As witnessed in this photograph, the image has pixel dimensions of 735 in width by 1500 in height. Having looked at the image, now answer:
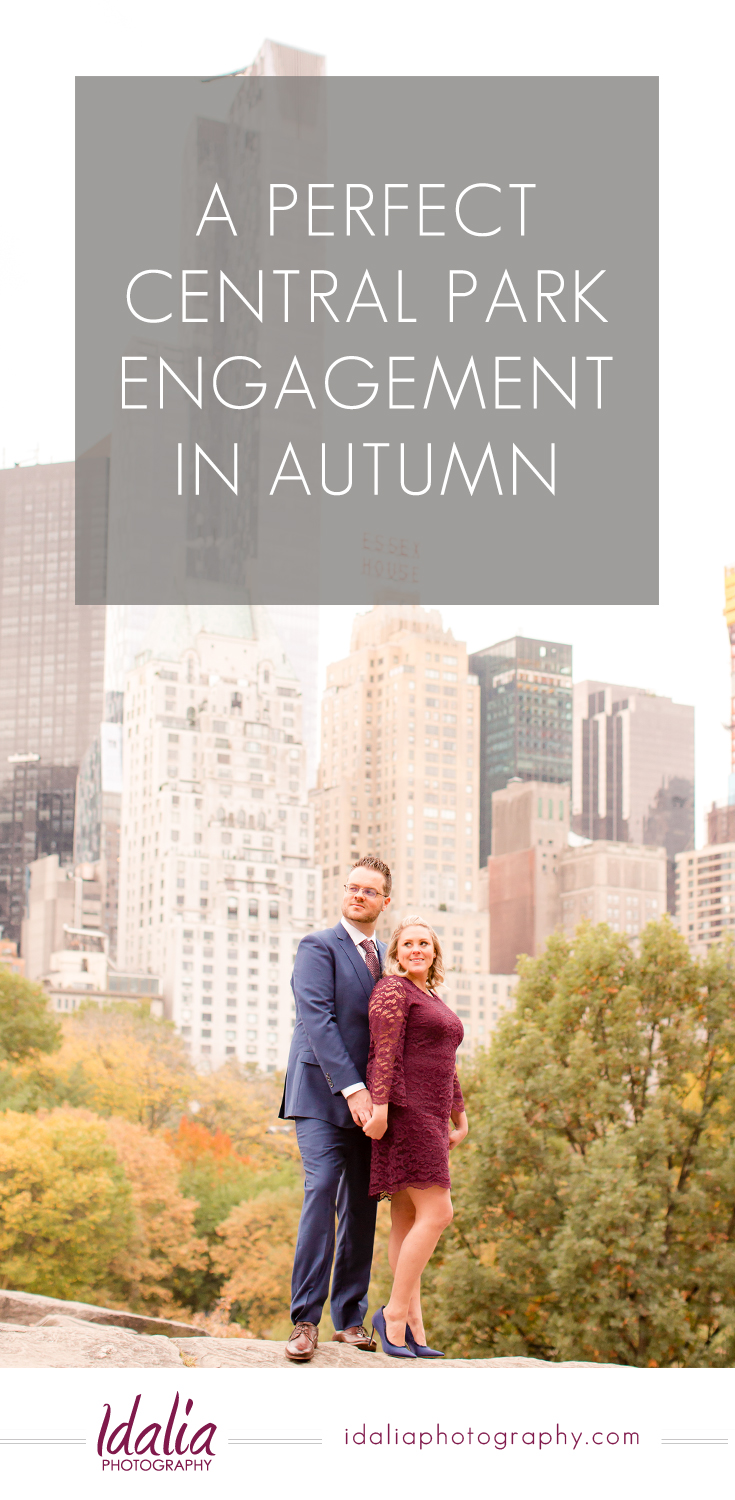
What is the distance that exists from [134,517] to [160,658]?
17.2 metres

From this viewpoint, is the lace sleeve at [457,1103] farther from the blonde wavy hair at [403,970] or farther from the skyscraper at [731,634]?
the skyscraper at [731,634]

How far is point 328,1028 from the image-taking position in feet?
21.4

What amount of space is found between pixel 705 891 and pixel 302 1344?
4319 inches

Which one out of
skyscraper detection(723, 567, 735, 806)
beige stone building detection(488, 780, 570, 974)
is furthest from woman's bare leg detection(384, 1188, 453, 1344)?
beige stone building detection(488, 780, 570, 974)

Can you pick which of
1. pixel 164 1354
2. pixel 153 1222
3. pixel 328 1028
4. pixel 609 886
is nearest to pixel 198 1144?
pixel 153 1222

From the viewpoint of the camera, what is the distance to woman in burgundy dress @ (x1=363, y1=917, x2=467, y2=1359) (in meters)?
6.46

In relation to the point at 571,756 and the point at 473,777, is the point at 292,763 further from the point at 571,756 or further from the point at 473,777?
the point at 571,756

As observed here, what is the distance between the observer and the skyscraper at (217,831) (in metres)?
87.6

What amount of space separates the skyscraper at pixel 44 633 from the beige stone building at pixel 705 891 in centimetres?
5031

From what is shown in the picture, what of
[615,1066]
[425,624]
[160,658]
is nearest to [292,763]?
[160,658]

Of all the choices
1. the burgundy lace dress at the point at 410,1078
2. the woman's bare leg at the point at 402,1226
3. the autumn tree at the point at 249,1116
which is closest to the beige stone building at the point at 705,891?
the autumn tree at the point at 249,1116

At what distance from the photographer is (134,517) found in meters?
109

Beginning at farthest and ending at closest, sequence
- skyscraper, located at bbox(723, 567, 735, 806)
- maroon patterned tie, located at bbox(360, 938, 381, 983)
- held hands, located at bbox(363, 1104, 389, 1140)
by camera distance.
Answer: skyscraper, located at bbox(723, 567, 735, 806) → maroon patterned tie, located at bbox(360, 938, 381, 983) → held hands, located at bbox(363, 1104, 389, 1140)

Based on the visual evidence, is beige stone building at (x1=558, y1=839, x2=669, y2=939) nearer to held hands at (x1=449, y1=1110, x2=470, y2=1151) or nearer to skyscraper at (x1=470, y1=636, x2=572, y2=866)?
skyscraper at (x1=470, y1=636, x2=572, y2=866)
